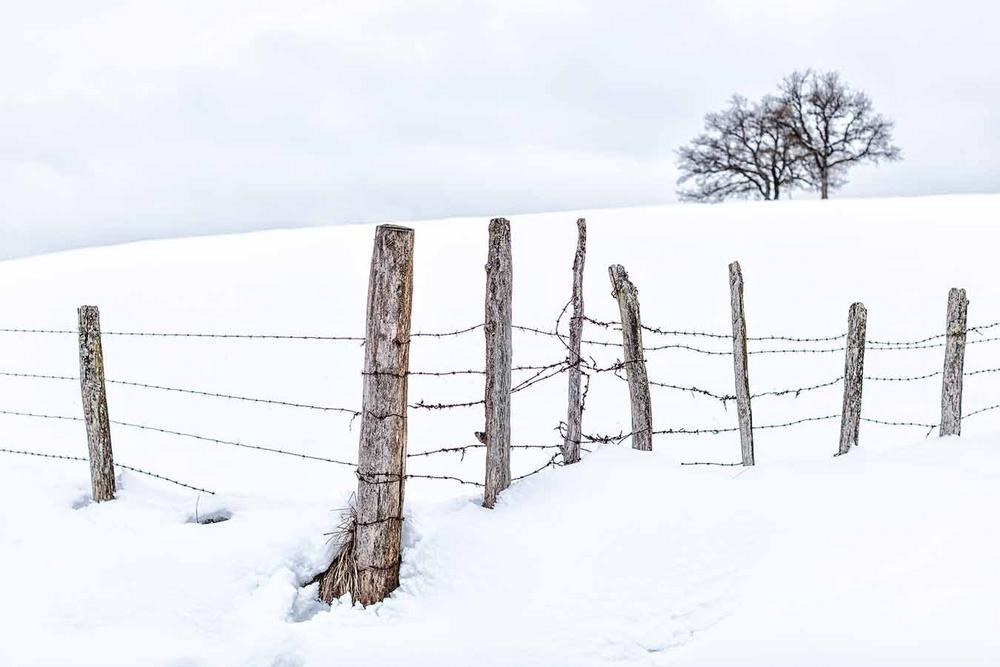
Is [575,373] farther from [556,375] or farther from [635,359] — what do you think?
[556,375]

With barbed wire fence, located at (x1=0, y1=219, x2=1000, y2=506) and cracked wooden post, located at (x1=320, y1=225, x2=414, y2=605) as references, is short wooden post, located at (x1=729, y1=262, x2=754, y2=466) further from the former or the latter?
cracked wooden post, located at (x1=320, y1=225, x2=414, y2=605)

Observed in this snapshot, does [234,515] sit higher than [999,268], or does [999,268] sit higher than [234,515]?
[999,268]

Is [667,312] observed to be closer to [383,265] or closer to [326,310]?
[326,310]

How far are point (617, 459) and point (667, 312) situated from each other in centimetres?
896

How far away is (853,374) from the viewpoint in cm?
645

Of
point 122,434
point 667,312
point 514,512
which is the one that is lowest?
point 122,434

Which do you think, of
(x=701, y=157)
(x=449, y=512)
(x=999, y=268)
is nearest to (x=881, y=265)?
(x=999, y=268)

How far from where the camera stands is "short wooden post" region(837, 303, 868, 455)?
21.0 ft

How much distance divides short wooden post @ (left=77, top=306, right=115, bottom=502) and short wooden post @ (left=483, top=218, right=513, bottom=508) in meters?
2.90

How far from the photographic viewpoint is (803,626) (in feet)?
11.3

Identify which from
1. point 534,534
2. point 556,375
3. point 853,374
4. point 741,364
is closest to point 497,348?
point 534,534

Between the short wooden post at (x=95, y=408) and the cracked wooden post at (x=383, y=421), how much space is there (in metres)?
2.46

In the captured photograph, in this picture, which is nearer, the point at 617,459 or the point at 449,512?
the point at 449,512

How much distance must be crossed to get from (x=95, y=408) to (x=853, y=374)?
577 cm
